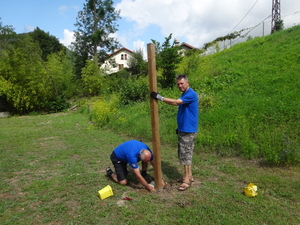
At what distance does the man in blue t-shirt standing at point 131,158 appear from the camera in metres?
3.47

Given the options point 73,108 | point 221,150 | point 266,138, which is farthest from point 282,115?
point 73,108

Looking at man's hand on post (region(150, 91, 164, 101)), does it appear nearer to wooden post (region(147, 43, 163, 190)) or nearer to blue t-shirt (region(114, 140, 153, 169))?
wooden post (region(147, 43, 163, 190))

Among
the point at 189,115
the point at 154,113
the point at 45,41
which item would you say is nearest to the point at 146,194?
the point at 154,113

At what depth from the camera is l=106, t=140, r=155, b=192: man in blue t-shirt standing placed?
11.4ft

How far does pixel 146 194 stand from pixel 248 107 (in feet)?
15.9

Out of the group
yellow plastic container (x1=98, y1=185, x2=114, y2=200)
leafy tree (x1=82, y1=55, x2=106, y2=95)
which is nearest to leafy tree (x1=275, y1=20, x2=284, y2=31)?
leafy tree (x1=82, y1=55, x2=106, y2=95)

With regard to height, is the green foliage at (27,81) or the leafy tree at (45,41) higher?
the leafy tree at (45,41)

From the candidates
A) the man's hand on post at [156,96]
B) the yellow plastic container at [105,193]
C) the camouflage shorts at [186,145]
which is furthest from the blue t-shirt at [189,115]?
the yellow plastic container at [105,193]

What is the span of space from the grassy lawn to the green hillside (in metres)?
0.44

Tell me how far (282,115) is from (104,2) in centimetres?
2442

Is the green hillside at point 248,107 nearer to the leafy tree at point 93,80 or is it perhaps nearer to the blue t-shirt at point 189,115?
the blue t-shirt at point 189,115

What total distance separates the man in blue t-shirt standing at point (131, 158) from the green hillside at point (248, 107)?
8.25 feet

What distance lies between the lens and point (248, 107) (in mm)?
6773

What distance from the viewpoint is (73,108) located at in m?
18.9
